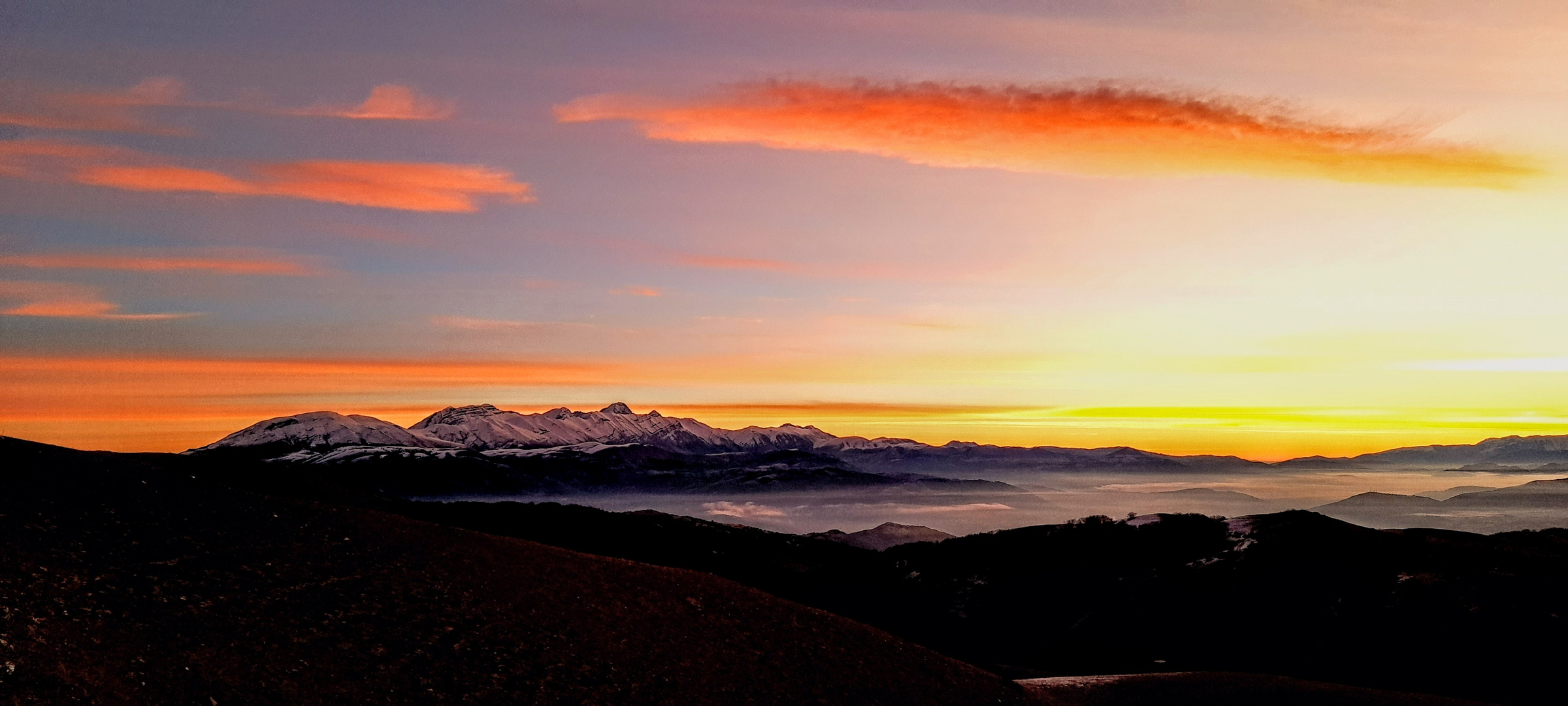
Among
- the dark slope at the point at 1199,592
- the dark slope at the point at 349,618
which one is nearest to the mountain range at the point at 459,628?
the dark slope at the point at 349,618

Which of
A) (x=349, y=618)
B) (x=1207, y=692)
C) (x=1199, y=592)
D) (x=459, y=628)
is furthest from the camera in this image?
(x=1199, y=592)

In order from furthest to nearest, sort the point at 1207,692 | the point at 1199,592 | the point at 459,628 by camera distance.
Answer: the point at 1199,592 < the point at 1207,692 < the point at 459,628

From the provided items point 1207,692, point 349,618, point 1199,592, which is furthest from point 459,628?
point 1199,592

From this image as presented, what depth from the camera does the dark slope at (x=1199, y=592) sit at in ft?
266

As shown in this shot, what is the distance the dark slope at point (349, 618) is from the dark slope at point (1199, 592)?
1976 centimetres

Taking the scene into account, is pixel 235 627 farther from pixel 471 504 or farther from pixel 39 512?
pixel 471 504

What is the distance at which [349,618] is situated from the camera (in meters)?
34.9

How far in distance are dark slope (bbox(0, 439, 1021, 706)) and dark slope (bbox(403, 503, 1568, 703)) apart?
19.8m

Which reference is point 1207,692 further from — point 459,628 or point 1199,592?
point 1199,592

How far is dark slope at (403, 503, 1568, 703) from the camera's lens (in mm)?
81188

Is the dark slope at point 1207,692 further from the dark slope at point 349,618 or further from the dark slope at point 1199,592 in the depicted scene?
the dark slope at point 1199,592

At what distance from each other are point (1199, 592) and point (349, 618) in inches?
3522

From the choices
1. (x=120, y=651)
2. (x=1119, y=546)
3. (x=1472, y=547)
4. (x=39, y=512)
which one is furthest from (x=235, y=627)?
(x=1472, y=547)

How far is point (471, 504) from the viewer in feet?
438
